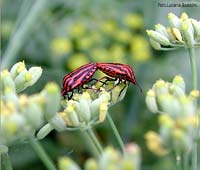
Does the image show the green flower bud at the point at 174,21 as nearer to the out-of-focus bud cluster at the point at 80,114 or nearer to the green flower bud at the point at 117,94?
the green flower bud at the point at 117,94

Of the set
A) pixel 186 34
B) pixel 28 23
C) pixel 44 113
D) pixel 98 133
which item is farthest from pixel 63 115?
pixel 98 133

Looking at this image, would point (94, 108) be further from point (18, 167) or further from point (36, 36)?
point (36, 36)

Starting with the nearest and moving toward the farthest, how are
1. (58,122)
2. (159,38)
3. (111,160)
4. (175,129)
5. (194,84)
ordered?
(111,160) < (175,129) < (58,122) < (194,84) < (159,38)

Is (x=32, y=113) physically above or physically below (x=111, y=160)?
above

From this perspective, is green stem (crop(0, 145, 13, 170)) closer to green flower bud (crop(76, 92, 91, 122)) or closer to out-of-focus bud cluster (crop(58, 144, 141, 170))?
green flower bud (crop(76, 92, 91, 122))

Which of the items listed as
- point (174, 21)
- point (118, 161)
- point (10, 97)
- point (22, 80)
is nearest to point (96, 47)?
point (174, 21)

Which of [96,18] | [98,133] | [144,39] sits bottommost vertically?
[98,133]

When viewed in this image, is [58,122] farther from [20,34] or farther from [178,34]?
[20,34]
